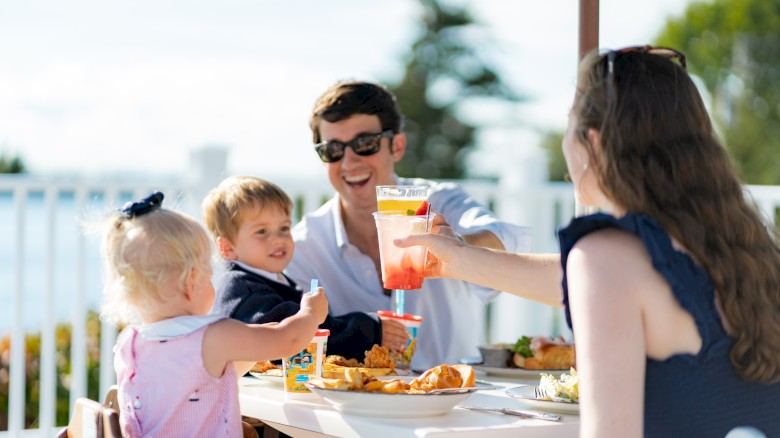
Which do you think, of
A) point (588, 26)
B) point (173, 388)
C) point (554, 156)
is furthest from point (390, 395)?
point (554, 156)

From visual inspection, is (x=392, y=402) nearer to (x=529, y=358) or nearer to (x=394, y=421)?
(x=394, y=421)

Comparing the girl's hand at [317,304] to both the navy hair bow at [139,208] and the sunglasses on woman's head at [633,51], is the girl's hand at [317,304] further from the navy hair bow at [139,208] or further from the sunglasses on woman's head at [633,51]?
the sunglasses on woman's head at [633,51]

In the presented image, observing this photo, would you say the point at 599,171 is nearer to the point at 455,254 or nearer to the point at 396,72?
the point at 455,254

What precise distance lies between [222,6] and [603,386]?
40606mm

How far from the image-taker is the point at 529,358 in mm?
3221

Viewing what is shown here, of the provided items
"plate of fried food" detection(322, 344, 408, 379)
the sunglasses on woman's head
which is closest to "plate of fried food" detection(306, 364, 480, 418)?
"plate of fried food" detection(322, 344, 408, 379)

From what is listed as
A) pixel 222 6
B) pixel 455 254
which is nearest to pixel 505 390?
pixel 455 254

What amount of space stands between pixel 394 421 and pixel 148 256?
2.06 feet

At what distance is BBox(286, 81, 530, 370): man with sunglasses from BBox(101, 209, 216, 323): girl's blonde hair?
135 cm

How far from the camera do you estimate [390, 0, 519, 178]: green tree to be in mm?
35594

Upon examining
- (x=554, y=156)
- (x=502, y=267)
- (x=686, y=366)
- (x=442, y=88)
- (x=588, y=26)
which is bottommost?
(x=686, y=366)

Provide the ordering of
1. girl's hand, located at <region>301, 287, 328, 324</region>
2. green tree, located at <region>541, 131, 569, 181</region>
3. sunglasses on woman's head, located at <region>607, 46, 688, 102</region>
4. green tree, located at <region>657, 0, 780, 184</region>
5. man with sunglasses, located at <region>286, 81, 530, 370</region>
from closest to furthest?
sunglasses on woman's head, located at <region>607, 46, 688, 102</region> < girl's hand, located at <region>301, 287, 328, 324</region> < man with sunglasses, located at <region>286, 81, 530, 370</region> < green tree, located at <region>657, 0, 780, 184</region> < green tree, located at <region>541, 131, 569, 181</region>

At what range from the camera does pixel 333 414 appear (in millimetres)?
2508

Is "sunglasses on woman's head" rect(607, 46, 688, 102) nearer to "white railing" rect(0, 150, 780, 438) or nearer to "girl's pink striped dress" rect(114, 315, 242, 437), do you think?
"girl's pink striped dress" rect(114, 315, 242, 437)
